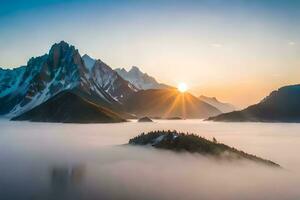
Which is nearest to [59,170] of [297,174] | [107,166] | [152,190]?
[107,166]

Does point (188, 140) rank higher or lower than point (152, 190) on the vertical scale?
higher

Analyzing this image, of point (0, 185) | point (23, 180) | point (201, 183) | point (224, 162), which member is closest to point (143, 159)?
point (224, 162)

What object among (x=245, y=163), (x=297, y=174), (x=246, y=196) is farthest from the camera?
(x=245, y=163)

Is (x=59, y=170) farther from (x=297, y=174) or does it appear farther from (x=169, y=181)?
(x=297, y=174)

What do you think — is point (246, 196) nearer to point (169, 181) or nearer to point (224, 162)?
point (169, 181)

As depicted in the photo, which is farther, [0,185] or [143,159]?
[143,159]

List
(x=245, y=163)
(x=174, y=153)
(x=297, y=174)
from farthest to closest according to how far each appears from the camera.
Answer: (x=174, y=153), (x=245, y=163), (x=297, y=174)
